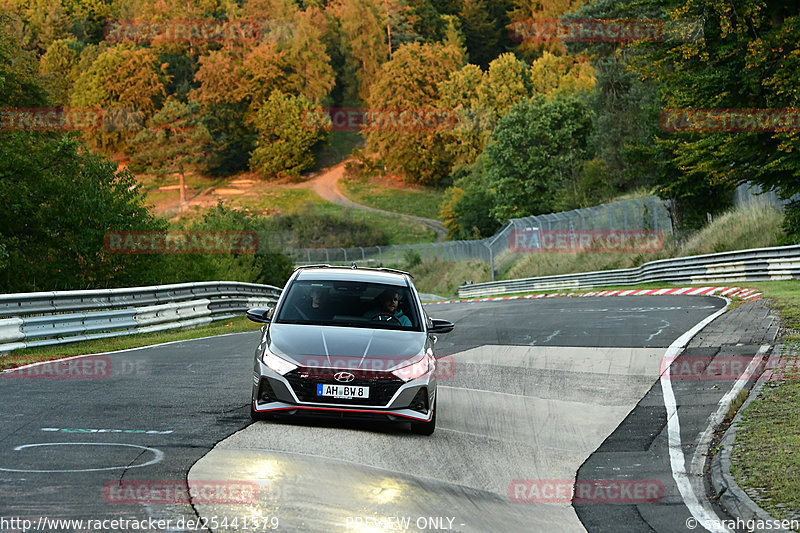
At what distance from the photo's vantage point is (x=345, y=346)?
361 inches

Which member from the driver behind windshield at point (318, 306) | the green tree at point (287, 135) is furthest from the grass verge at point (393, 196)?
the driver behind windshield at point (318, 306)

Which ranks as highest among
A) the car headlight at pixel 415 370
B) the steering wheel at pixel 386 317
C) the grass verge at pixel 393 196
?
the steering wheel at pixel 386 317

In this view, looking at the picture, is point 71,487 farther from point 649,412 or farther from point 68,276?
point 68,276

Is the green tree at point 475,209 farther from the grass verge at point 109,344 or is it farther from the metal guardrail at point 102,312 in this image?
the grass verge at point 109,344

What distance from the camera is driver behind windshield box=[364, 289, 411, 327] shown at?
10109mm

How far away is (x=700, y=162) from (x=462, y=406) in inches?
524

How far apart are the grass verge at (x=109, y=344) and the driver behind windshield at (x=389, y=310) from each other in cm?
641

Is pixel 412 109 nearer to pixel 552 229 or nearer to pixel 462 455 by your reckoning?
pixel 552 229

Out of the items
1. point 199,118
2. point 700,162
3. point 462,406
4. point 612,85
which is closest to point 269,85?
point 199,118

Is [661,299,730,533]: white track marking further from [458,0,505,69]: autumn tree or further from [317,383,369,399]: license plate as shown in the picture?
[458,0,505,69]: autumn tree

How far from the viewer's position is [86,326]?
61.3ft

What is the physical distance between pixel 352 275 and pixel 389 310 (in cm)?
70

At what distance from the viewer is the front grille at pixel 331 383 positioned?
877 cm

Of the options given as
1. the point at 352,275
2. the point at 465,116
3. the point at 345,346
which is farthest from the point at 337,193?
the point at 345,346
